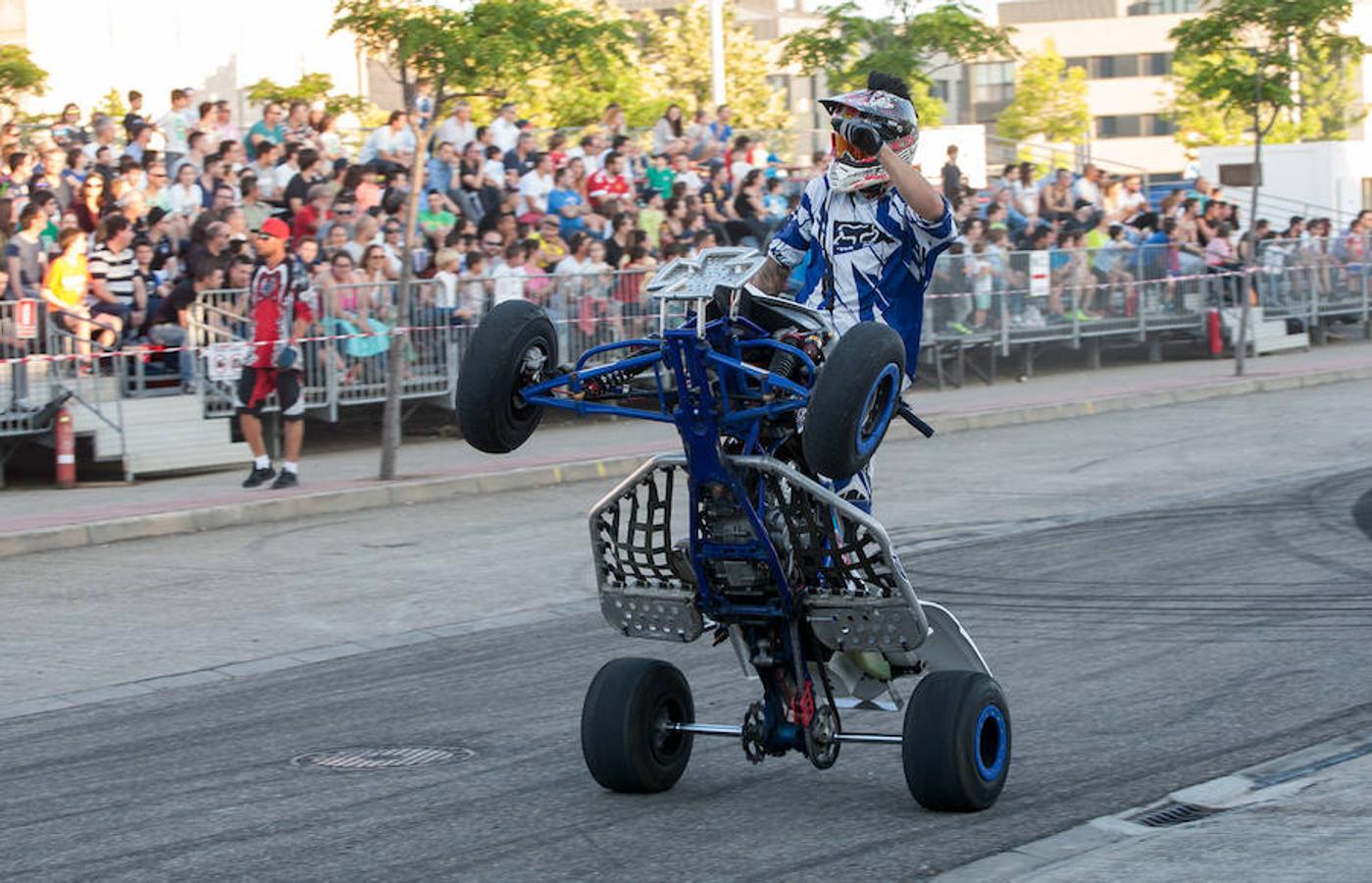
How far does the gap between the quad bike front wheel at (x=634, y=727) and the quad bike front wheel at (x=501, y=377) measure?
0.90 meters

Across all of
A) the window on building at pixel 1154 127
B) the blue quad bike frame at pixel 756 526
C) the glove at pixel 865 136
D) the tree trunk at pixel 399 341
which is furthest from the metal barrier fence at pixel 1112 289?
the window on building at pixel 1154 127

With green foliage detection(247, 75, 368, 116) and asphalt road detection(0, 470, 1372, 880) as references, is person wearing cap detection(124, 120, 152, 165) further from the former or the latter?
asphalt road detection(0, 470, 1372, 880)

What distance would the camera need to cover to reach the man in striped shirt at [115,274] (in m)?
17.1

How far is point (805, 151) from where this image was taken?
32.8m

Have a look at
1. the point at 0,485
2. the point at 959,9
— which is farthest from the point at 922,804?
the point at 959,9

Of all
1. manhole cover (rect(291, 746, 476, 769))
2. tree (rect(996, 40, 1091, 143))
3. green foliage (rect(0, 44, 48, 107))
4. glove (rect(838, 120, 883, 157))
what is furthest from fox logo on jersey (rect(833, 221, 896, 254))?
tree (rect(996, 40, 1091, 143))

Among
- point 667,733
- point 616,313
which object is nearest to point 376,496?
point 616,313

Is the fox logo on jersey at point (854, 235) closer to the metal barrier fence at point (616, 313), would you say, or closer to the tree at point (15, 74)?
the metal barrier fence at point (616, 313)

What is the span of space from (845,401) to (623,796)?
182 centimetres

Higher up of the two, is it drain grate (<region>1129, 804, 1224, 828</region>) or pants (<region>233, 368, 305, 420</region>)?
pants (<region>233, 368, 305, 420</region>)

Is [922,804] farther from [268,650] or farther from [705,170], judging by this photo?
[705,170]

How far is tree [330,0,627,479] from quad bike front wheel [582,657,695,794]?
11.0 meters

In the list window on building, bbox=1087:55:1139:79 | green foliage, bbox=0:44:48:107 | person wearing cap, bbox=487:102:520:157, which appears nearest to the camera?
person wearing cap, bbox=487:102:520:157

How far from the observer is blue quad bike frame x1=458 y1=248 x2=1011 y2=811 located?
5.89 meters
